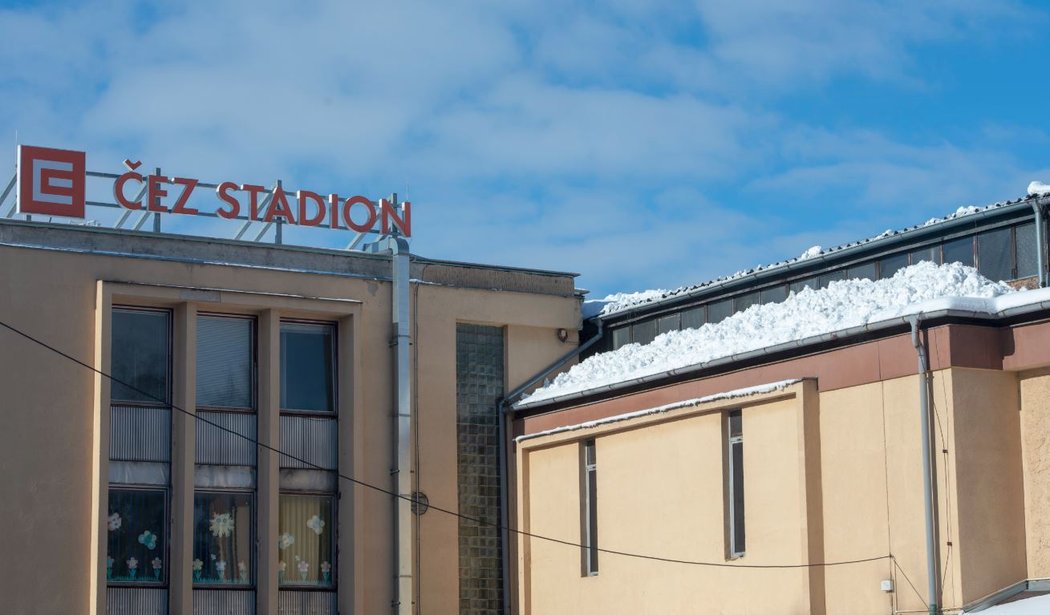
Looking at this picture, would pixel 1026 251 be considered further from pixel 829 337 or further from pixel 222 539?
pixel 222 539

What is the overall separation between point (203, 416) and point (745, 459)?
385 inches

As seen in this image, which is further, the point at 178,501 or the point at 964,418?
the point at 178,501

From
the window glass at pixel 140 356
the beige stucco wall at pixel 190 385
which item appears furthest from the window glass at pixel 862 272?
the window glass at pixel 140 356

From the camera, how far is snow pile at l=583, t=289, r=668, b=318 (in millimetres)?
32875

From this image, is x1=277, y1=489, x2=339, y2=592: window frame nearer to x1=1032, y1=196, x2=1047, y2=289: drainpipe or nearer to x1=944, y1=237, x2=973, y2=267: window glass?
x1=944, y1=237, x2=973, y2=267: window glass

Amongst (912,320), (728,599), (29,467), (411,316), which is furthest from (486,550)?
(912,320)

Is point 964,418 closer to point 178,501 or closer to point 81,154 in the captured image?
point 178,501

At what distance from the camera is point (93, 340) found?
94.5 ft

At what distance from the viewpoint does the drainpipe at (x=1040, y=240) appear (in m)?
25.2

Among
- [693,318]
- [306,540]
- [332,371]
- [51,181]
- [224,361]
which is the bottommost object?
[306,540]

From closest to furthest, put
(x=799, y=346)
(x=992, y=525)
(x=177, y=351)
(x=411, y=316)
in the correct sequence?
1. (x=992, y=525)
2. (x=799, y=346)
3. (x=177, y=351)
4. (x=411, y=316)

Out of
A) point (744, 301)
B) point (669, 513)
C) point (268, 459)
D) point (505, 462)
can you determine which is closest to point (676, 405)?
point (669, 513)

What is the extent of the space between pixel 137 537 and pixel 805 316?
12.1 m

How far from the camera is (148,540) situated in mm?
29188
